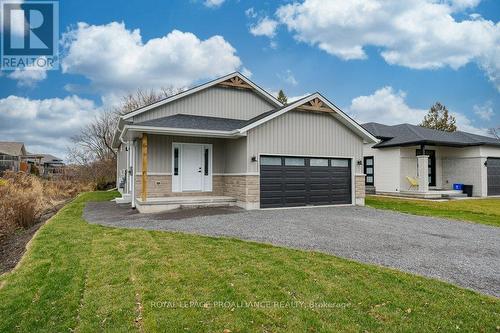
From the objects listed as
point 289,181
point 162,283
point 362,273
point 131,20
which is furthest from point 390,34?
point 162,283

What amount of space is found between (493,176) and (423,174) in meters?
5.52

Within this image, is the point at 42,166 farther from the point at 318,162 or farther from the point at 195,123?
the point at 318,162

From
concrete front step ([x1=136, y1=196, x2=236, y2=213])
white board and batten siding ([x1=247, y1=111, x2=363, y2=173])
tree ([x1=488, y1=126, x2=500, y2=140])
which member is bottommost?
concrete front step ([x1=136, y1=196, x2=236, y2=213])

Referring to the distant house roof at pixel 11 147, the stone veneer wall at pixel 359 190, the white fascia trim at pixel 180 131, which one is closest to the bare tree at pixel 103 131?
the distant house roof at pixel 11 147

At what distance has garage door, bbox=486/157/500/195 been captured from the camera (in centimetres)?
1825

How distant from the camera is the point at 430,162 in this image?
64.7 feet

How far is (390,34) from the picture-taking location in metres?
15.1

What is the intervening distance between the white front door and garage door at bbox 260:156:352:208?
271cm

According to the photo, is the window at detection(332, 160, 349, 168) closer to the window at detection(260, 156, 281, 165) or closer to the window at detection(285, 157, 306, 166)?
the window at detection(285, 157, 306, 166)

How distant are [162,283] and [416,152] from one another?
61.2ft

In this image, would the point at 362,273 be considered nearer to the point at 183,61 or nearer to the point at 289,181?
the point at 289,181

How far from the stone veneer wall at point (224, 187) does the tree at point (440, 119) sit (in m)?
32.1

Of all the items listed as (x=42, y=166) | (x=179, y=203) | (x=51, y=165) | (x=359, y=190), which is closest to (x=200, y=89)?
(x=179, y=203)

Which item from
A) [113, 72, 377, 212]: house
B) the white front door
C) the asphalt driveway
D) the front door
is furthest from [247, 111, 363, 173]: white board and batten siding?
the front door
